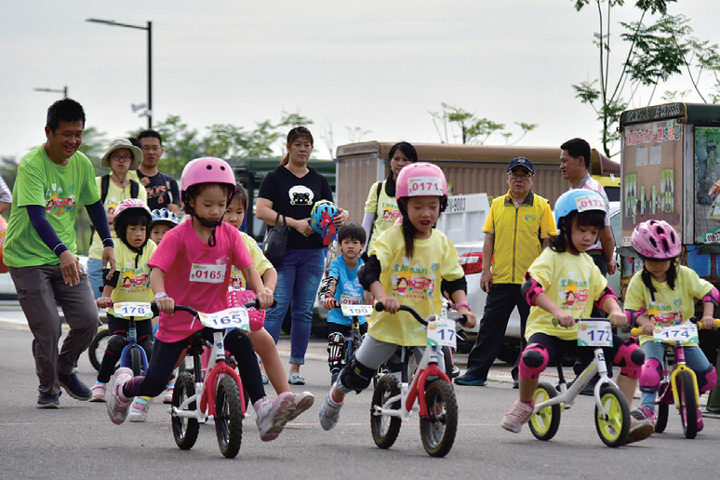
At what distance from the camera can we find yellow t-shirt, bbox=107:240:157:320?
980 centimetres

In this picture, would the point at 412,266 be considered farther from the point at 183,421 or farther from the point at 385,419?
the point at 183,421

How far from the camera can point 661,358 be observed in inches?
313

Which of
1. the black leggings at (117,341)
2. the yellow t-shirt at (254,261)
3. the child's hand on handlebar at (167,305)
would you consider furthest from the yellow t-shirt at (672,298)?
the black leggings at (117,341)

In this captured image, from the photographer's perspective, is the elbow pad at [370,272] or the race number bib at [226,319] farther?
the elbow pad at [370,272]

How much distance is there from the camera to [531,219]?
1074 centimetres

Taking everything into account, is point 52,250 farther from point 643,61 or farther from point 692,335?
point 643,61

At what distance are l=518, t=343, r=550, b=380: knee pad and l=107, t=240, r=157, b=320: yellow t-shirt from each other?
3644 millimetres

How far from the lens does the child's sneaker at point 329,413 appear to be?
7.25 m

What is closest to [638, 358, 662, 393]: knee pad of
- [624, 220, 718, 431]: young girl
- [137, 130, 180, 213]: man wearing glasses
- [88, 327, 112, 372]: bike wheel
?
[624, 220, 718, 431]: young girl

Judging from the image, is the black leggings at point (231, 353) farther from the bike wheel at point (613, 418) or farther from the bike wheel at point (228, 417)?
the bike wheel at point (613, 418)

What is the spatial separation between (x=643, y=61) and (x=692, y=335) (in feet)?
56.2

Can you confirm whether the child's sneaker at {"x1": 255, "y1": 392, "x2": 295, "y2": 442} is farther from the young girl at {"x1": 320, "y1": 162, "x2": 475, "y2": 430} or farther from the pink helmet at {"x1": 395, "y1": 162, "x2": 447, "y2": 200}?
the pink helmet at {"x1": 395, "y1": 162, "x2": 447, "y2": 200}

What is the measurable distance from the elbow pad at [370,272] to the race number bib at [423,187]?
42cm

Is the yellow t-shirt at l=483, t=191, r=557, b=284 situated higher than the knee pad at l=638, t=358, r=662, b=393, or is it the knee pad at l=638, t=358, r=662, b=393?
the yellow t-shirt at l=483, t=191, r=557, b=284
